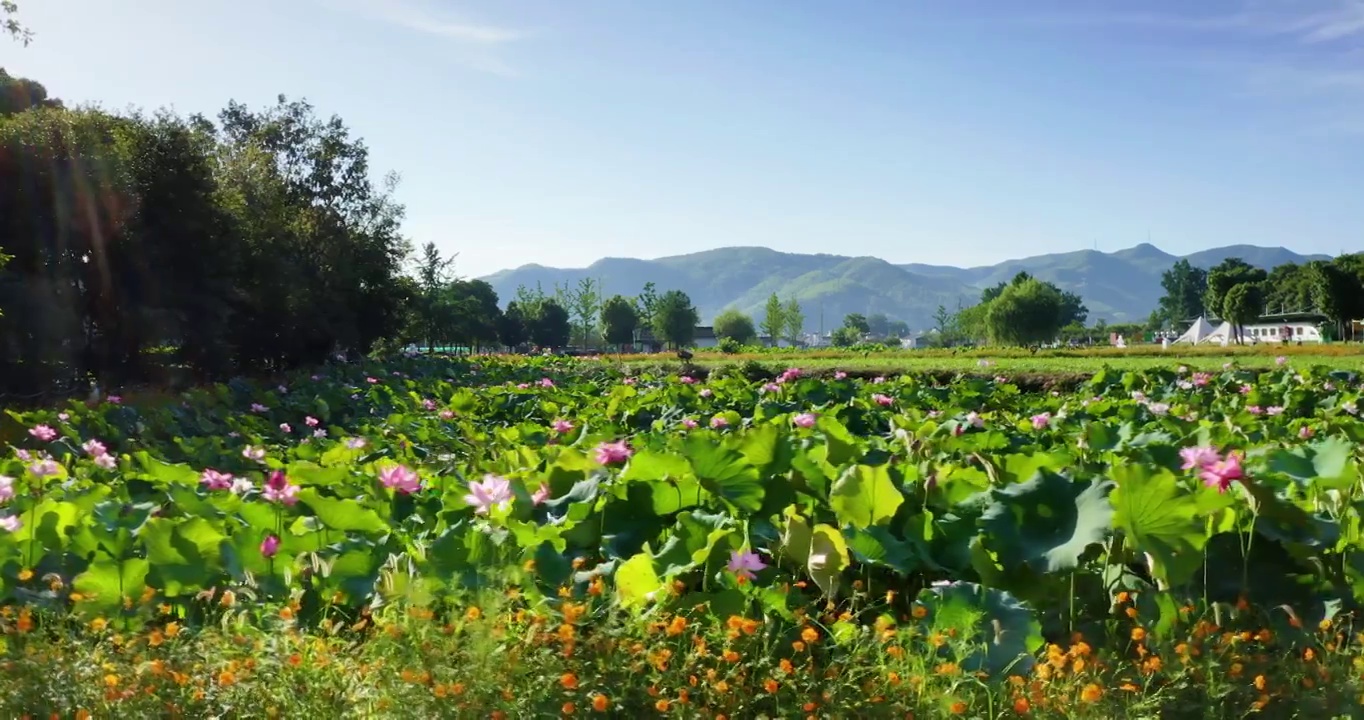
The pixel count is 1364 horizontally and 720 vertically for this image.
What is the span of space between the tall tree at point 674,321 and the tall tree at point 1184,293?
→ 60606 mm

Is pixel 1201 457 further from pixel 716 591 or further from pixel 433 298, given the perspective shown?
pixel 433 298

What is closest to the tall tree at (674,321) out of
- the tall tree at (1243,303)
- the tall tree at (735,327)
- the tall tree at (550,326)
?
the tall tree at (550,326)

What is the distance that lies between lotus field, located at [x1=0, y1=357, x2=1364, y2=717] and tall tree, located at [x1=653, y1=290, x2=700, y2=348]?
87.3 m

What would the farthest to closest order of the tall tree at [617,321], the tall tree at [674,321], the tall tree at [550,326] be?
the tall tree at [550,326]
the tall tree at [617,321]
the tall tree at [674,321]

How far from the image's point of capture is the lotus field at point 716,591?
8.59 feet

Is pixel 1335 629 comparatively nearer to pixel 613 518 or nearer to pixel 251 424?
pixel 613 518

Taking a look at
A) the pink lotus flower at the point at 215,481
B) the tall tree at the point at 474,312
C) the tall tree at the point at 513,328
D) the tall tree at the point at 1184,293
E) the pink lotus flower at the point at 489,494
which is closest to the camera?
the pink lotus flower at the point at 489,494

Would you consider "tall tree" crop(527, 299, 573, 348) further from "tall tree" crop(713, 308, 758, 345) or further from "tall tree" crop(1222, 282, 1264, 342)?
"tall tree" crop(1222, 282, 1264, 342)

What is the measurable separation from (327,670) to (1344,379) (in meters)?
12.6

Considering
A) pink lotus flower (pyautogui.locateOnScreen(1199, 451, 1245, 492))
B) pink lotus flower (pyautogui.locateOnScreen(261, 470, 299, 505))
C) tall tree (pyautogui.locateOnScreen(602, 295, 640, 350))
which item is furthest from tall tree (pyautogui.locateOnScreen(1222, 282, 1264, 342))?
pink lotus flower (pyautogui.locateOnScreen(261, 470, 299, 505))

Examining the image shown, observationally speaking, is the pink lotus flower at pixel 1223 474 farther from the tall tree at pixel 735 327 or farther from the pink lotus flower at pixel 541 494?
the tall tree at pixel 735 327

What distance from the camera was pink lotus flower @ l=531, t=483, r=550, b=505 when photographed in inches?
144

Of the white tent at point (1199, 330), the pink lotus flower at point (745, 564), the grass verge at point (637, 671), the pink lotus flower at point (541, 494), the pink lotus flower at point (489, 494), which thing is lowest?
the white tent at point (1199, 330)

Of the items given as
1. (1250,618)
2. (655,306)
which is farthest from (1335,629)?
(655,306)
